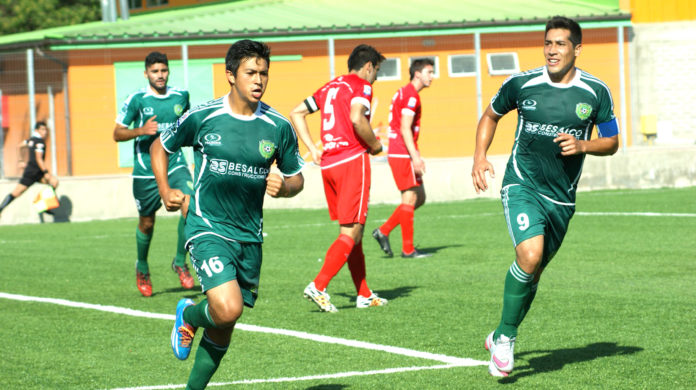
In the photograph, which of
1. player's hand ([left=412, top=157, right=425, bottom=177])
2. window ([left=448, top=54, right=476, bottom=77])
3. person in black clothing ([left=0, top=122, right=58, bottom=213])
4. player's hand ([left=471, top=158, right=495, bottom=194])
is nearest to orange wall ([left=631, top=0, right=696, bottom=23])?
window ([left=448, top=54, right=476, bottom=77])

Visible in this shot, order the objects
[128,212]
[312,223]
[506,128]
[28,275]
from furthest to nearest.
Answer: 1. [506,128]
2. [128,212]
3. [312,223]
4. [28,275]

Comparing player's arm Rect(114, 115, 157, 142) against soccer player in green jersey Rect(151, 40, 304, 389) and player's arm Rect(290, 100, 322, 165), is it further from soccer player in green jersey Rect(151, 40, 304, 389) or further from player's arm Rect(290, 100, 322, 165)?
soccer player in green jersey Rect(151, 40, 304, 389)

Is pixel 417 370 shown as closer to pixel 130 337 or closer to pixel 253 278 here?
pixel 253 278

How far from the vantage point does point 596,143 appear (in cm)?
682

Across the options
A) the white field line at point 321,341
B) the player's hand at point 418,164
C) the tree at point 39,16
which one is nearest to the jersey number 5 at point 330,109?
the white field line at point 321,341

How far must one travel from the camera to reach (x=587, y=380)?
6.52 metres

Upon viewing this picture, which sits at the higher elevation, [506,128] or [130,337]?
[506,128]

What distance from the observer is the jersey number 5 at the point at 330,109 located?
393 inches

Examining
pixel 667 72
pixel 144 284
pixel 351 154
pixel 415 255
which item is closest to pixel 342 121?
pixel 351 154

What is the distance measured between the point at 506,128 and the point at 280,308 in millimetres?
15964

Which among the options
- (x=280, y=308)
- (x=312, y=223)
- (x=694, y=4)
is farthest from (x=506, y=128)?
(x=280, y=308)

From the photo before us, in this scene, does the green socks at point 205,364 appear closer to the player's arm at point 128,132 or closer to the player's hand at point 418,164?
the player's arm at point 128,132

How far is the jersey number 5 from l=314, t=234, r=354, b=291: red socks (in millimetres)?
1083

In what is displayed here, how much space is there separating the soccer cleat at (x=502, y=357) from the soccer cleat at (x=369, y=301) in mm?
3088
